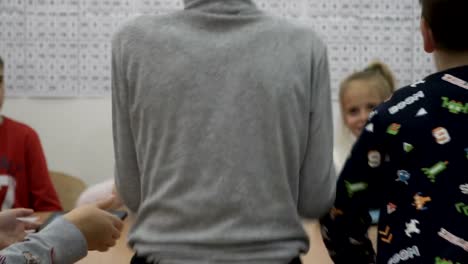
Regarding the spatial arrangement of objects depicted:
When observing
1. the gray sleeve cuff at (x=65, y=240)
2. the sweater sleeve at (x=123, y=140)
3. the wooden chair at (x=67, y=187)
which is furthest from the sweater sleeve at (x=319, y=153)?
the wooden chair at (x=67, y=187)

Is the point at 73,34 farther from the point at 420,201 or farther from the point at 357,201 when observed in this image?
the point at 420,201

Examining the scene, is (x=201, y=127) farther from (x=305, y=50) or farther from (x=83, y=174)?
(x=83, y=174)

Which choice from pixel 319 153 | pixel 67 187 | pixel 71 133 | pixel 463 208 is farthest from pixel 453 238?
pixel 71 133

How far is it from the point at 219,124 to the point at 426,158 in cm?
35

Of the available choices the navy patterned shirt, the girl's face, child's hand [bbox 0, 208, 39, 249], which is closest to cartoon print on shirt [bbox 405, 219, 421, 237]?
the navy patterned shirt

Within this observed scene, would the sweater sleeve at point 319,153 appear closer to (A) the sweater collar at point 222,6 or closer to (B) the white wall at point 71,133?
(A) the sweater collar at point 222,6

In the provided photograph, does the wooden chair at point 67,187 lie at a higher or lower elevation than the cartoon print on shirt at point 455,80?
lower

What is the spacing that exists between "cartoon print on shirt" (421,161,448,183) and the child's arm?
0.30 ft

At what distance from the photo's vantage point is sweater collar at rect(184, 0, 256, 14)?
103 cm

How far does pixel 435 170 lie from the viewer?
913mm

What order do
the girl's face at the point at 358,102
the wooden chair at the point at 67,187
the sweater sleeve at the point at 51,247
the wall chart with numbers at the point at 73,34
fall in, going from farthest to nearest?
the wall chart with numbers at the point at 73,34, the wooden chair at the point at 67,187, the girl's face at the point at 358,102, the sweater sleeve at the point at 51,247

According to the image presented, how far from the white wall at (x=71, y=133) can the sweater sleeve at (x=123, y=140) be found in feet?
6.29

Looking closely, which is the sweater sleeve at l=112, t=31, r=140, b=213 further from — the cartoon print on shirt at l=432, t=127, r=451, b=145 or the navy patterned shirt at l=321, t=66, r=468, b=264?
the cartoon print on shirt at l=432, t=127, r=451, b=145

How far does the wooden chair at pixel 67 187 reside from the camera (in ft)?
9.12
